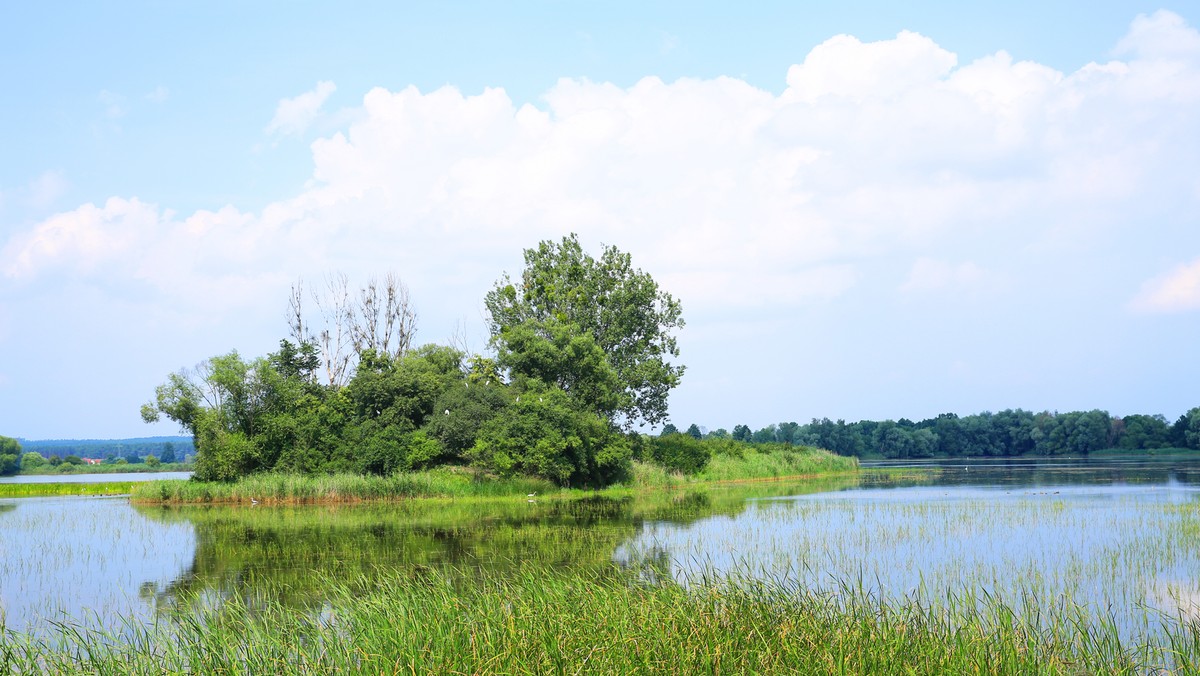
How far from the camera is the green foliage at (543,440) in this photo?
47.5m

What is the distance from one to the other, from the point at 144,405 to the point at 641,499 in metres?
30.8

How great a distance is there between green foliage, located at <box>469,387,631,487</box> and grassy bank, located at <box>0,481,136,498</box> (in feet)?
93.4

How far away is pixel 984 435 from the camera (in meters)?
136

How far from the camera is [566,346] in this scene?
178ft

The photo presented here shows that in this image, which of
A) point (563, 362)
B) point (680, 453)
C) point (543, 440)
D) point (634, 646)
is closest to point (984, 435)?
point (680, 453)

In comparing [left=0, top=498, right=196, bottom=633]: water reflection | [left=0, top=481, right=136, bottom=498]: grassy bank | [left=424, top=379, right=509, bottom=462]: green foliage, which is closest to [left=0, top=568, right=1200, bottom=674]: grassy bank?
[left=0, top=498, right=196, bottom=633]: water reflection

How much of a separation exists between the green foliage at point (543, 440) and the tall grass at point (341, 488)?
1.04 meters

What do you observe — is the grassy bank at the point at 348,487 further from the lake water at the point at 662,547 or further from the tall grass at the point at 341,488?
the lake water at the point at 662,547

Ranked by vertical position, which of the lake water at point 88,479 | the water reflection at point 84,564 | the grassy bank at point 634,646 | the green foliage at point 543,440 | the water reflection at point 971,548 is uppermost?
the green foliage at point 543,440

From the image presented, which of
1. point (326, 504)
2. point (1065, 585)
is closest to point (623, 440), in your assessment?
point (326, 504)

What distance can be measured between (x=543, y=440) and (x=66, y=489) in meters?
38.5

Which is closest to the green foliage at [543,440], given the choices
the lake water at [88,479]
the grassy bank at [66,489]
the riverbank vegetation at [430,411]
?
the riverbank vegetation at [430,411]

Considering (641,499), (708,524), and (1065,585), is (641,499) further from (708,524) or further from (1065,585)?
(1065,585)

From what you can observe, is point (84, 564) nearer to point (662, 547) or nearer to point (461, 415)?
point (662, 547)
